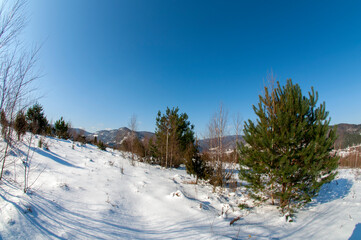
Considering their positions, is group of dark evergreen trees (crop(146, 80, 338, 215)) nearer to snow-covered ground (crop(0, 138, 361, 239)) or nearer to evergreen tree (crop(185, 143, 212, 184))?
snow-covered ground (crop(0, 138, 361, 239))

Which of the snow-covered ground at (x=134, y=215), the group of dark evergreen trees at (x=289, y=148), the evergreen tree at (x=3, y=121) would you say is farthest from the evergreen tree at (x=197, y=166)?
the evergreen tree at (x=3, y=121)

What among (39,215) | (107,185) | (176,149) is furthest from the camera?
(176,149)

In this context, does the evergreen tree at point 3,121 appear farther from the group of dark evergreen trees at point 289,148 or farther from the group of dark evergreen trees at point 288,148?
the group of dark evergreen trees at point 289,148

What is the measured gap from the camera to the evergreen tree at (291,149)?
4.30m

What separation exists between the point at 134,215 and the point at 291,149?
5143 millimetres

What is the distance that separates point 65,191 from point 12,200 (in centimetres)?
138

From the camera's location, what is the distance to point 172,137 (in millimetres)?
14109

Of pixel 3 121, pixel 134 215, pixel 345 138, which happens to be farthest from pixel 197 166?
pixel 345 138

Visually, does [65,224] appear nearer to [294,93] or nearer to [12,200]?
[12,200]

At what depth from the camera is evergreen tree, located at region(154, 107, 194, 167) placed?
14.1m

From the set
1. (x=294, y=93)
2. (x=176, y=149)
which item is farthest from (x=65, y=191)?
(x=176, y=149)

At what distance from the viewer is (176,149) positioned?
14.0m

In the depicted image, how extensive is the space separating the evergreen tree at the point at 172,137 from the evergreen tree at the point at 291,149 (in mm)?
9293

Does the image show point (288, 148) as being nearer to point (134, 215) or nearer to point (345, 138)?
point (134, 215)
